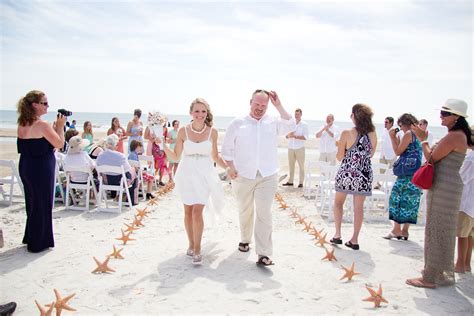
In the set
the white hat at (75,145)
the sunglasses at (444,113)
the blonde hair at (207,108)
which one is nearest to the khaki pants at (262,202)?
the blonde hair at (207,108)

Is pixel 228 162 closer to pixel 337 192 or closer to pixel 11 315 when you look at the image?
pixel 337 192

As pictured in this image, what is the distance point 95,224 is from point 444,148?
551 centimetres

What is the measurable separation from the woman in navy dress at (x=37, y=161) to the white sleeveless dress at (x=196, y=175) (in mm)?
1742

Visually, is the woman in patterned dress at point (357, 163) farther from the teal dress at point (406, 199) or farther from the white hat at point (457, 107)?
the white hat at point (457, 107)

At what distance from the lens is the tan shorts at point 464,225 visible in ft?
14.5

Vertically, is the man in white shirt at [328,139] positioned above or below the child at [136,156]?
above

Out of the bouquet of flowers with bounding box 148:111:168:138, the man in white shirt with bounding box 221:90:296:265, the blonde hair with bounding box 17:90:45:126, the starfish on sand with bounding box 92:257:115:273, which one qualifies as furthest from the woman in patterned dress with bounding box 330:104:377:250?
the blonde hair with bounding box 17:90:45:126

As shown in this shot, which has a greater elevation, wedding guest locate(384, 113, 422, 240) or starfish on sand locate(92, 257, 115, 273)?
wedding guest locate(384, 113, 422, 240)

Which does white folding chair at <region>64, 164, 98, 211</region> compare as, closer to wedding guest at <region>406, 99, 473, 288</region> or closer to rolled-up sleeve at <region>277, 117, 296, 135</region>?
rolled-up sleeve at <region>277, 117, 296, 135</region>

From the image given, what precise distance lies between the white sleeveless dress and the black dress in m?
1.84

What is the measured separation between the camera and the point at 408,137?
5746mm

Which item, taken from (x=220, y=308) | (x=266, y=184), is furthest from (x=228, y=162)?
(x=220, y=308)

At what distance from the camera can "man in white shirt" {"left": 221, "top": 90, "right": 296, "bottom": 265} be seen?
461 cm

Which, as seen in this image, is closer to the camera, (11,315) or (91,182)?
(11,315)
